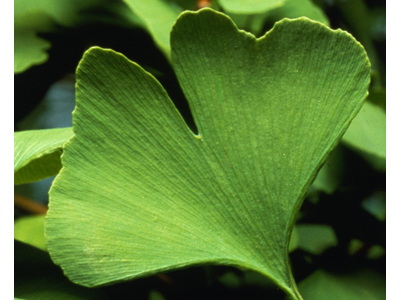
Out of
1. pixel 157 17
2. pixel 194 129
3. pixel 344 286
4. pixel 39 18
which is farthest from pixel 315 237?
pixel 39 18

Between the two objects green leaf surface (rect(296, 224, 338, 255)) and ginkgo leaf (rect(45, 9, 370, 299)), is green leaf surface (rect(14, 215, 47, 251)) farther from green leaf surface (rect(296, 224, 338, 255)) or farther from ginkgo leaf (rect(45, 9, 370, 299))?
green leaf surface (rect(296, 224, 338, 255))

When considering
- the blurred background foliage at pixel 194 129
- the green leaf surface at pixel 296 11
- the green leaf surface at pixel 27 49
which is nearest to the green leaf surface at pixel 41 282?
the blurred background foliage at pixel 194 129

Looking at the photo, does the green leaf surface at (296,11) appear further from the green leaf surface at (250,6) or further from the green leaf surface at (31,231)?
the green leaf surface at (31,231)

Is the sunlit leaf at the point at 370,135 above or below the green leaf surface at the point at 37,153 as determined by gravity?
above

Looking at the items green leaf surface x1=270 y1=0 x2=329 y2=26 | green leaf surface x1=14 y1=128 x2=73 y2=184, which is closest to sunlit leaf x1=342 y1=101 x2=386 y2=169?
green leaf surface x1=270 y1=0 x2=329 y2=26

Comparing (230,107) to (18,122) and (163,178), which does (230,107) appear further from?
(18,122)

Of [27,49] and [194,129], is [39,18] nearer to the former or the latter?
[27,49]
